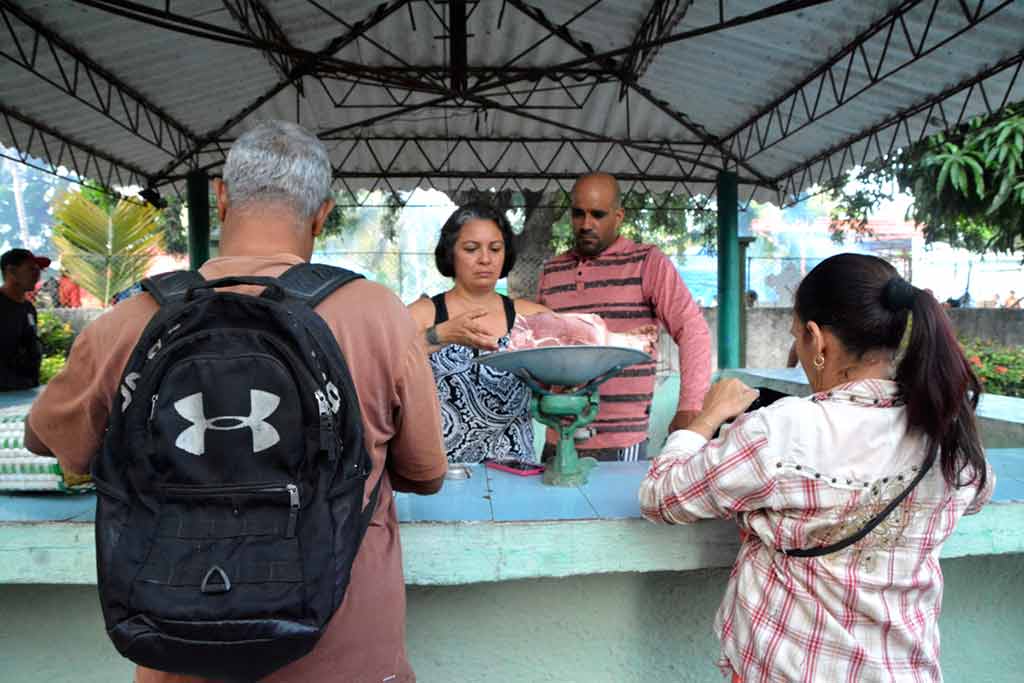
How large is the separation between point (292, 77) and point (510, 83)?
1.72m

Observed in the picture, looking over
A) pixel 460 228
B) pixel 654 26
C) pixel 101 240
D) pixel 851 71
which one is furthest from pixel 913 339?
pixel 101 240

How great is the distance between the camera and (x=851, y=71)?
5699 millimetres

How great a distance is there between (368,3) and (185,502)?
520cm

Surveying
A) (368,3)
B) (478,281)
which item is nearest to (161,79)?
(368,3)

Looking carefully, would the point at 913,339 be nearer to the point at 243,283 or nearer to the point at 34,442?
the point at 243,283

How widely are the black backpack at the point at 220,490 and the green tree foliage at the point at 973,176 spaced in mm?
8555

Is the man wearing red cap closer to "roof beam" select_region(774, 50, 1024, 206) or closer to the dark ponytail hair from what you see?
the dark ponytail hair

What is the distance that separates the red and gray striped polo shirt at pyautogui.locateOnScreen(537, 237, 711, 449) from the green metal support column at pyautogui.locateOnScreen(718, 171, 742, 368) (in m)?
6.31

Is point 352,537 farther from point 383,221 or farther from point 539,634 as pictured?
point 383,221

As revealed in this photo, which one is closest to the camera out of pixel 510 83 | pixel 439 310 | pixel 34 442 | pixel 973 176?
pixel 34 442

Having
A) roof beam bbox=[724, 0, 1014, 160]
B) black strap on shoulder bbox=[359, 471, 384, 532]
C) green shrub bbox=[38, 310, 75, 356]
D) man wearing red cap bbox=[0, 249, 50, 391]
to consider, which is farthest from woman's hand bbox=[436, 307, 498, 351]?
green shrub bbox=[38, 310, 75, 356]

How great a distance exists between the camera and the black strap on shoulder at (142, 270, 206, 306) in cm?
108

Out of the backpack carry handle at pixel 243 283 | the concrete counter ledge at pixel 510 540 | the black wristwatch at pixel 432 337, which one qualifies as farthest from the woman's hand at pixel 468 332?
the backpack carry handle at pixel 243 283

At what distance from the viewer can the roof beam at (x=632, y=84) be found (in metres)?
5.52
